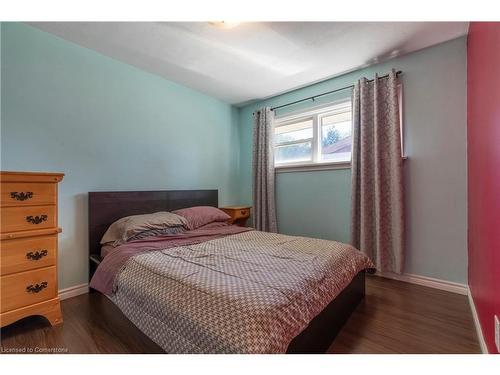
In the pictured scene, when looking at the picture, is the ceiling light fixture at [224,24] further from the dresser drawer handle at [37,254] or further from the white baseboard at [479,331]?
the white baseboard at [479,331]

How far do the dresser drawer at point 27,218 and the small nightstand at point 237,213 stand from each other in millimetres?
2049

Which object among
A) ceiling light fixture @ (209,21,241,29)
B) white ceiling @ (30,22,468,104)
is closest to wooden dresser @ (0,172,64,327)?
white ceiling @ (30,22,468,104)

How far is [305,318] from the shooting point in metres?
1.20

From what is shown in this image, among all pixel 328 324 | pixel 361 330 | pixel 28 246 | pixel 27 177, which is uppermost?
pixel 27 177

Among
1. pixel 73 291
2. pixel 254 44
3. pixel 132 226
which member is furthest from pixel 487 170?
pixel 73 291

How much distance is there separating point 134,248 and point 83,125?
1352 millimetres

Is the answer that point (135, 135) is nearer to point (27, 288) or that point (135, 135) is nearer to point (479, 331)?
point (27, 288)

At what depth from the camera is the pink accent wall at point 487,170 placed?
1.11 metres

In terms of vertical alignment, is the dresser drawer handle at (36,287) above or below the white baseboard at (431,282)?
above

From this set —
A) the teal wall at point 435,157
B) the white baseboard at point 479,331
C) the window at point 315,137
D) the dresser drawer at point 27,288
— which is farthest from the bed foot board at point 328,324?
the dresser drawer at point 27,288

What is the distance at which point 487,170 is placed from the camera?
1.30m

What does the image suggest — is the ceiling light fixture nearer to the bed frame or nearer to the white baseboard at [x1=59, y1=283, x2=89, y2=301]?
the bed frame
